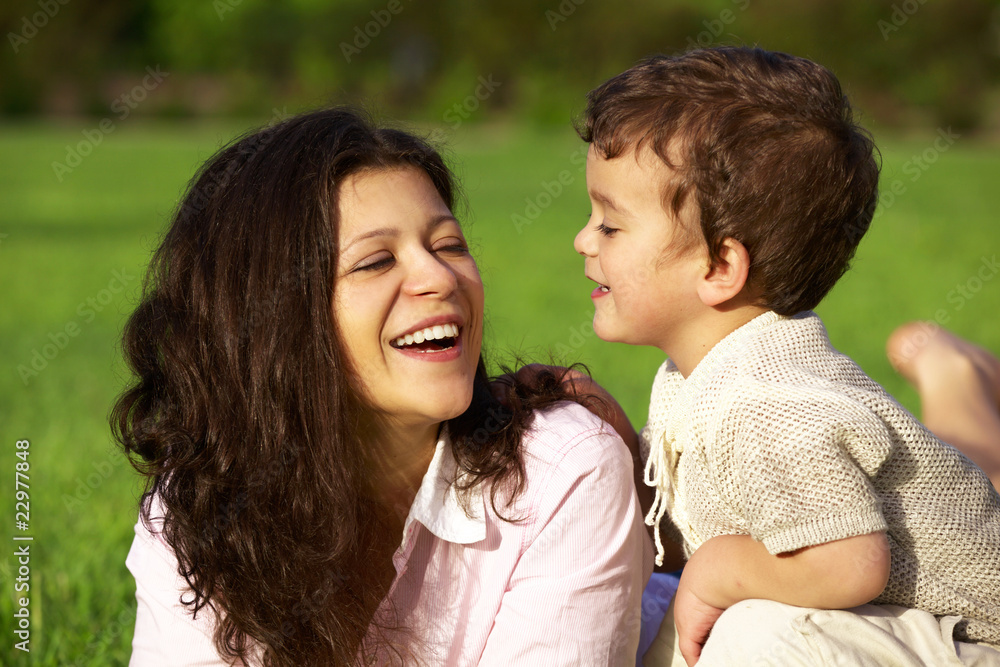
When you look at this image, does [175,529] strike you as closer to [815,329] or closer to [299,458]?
[299,458]

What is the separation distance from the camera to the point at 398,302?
2.05m

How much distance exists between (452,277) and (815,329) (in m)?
0.85

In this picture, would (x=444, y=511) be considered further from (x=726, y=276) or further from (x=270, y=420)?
(x=726, y=276)

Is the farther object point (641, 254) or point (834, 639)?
point (641, 254)

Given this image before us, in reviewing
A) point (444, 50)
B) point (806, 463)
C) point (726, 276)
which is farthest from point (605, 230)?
point (444, 50)

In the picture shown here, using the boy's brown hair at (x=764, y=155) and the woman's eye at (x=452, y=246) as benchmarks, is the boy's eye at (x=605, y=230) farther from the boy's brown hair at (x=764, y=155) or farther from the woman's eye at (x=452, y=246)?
the woman's eye at (x=452, y=246)

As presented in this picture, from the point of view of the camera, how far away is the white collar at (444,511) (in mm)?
2104

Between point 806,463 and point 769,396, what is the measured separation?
156 millimetres

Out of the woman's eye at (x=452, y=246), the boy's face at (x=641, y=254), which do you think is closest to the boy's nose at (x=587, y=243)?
the boy's face at (x=641, y=254)

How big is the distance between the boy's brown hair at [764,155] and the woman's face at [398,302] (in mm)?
551

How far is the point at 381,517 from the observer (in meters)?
2.32

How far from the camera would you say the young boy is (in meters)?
1.89

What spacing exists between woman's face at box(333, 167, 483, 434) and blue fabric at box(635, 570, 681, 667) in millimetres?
890

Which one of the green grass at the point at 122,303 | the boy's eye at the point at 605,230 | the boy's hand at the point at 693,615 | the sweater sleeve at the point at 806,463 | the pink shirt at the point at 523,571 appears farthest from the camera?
the green grass at the point at 122,303
